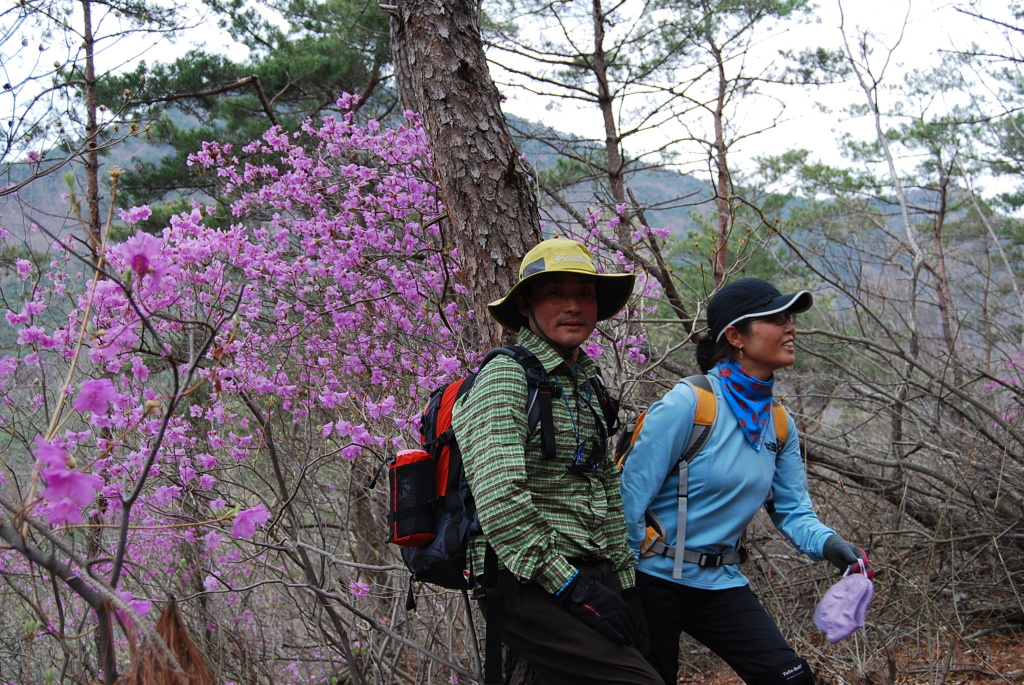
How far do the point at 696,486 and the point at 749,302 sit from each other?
2.06 ft

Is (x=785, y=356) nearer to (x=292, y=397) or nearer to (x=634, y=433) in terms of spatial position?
(x=634, y=433)

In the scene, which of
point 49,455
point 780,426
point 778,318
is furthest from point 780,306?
point 49,455

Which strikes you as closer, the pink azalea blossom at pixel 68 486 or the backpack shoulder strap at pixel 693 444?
the pink azalea blossom at pixel 68 486

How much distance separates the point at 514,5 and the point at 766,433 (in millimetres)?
7752

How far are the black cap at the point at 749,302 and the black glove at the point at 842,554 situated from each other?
0.74 m

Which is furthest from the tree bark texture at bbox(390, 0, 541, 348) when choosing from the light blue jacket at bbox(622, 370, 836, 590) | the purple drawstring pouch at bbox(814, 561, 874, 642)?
the purple drawstring pouch at bbox(814, 561, 874, 642)

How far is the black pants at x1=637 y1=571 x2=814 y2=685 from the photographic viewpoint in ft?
7.82

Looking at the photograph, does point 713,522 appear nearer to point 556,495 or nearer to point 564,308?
point 556,495

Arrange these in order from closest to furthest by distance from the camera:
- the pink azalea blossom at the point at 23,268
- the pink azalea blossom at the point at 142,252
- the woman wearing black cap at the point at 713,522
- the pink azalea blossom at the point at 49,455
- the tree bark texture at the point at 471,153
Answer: the pink azalea blossom at the point at 49,455 < the pink azalea blossom at the point at 142,252 < the woman wearing black cap at the point at 713,522 < the tree bark texture at the point at 471,153 < the pink azalea blossom at the point at 23,268

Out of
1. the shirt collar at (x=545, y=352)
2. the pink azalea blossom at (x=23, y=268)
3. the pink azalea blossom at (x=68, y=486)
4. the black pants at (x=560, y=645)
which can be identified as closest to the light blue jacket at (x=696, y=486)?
the shirt collar at (x=545, y=352)

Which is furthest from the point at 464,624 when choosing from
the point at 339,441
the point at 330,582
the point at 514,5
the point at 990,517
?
the point at 514,5

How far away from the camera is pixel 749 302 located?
8.63 ft

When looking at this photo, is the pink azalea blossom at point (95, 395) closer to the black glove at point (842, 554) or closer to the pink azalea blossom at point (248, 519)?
the pink azalea blossom at point (248, 519)

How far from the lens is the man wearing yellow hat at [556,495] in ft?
6.63
